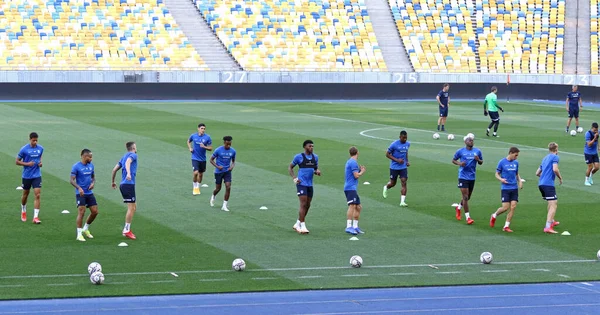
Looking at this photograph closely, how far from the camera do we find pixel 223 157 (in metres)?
23.1

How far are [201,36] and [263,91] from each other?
6.60 m

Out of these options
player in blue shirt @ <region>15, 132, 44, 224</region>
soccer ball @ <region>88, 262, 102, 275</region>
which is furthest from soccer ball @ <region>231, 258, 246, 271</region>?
player in blue shirt @ <region>15, 132, 44, 224</region>

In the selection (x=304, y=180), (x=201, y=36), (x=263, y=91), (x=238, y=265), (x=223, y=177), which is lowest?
(x=238, y=265)

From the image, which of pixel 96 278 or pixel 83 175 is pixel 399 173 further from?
pixel 96 278

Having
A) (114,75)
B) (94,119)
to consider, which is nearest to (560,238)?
(94,119)

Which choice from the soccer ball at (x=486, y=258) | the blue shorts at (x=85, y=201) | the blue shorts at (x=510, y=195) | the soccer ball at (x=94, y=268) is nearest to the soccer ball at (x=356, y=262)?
the soccer ball at (x=486, y=258)

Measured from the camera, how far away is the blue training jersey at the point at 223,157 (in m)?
23.1

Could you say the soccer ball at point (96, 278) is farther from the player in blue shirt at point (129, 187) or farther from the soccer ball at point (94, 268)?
the player in blue shirt at point (129, 187)

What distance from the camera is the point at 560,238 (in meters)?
20.8

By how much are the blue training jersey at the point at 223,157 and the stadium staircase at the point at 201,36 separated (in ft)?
124

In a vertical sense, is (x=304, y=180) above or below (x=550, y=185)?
above

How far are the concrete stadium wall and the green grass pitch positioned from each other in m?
16.6

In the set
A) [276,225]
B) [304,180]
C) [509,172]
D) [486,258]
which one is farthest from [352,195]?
[486,258]

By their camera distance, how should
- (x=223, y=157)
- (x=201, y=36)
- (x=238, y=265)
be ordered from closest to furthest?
(x=238, y=265) → (x=223, y=157) → (x=201, y=36)
